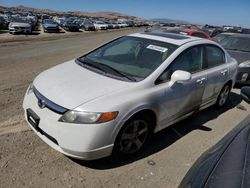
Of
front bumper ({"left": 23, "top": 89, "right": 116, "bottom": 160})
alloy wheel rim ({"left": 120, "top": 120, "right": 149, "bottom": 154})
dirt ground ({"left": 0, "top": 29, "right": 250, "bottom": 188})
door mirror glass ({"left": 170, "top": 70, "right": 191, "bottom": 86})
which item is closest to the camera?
front bumper ({"left": 23, "top": 89, "right": 116, "bottom": 160})

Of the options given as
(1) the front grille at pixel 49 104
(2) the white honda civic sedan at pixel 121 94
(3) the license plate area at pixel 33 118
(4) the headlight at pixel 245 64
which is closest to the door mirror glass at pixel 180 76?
(2) the white honda civic sedan at pixel 121 94

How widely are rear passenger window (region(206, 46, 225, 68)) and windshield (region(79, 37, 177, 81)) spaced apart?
103 centimetres

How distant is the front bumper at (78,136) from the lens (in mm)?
3302

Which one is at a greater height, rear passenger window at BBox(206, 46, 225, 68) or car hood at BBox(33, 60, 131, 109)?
rear passenger window at BBox(206, 46, 225, 68)

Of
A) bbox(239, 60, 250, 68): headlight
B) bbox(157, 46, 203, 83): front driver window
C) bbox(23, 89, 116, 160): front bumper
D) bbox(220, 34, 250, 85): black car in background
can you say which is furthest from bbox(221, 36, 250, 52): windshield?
bbox(23, 89, 116, 160): front bumper

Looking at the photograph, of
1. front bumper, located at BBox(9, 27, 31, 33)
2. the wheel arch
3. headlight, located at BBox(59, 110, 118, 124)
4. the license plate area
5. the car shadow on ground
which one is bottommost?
front bumper, located at BBox(9, 27, 31, 33)

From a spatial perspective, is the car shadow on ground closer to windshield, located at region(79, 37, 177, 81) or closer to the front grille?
the front grille

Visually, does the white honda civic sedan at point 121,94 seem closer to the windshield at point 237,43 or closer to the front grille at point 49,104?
the front grille at point 49,104

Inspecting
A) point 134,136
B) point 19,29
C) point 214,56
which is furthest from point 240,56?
point 19,29

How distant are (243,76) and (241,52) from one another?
126 centimetres

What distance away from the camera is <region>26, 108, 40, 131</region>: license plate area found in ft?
11.8

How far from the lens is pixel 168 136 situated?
4797mm

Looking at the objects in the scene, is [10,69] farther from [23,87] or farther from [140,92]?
[140,92]

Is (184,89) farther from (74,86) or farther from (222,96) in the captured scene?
(222,96)
